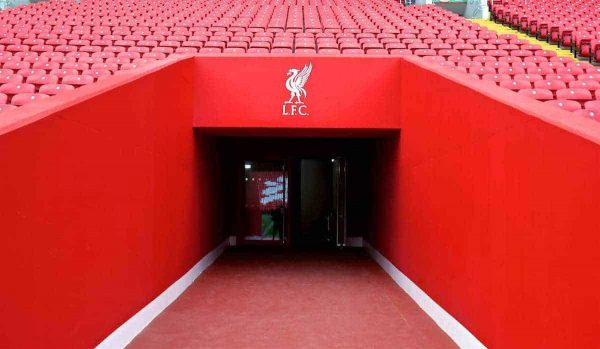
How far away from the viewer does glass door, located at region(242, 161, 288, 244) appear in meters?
10.2

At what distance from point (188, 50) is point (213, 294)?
4.11m

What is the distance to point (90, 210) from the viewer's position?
3244mm

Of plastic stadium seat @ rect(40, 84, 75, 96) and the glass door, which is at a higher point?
plastic stadium seat @ rect(40, 84, 75, 96)

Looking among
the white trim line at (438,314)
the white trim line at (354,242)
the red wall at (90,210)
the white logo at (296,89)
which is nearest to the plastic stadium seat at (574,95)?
the white trim line at (438,314)

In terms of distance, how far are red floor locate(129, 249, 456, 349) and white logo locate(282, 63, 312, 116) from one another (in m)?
2.17

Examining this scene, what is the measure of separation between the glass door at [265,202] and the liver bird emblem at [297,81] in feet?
13.8

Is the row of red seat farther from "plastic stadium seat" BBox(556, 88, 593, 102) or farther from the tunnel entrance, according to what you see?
the tunnel entrance

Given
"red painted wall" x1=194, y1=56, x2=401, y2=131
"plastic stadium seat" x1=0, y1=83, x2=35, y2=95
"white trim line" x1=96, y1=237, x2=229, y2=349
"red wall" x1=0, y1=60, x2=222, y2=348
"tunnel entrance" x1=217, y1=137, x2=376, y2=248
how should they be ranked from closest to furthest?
"red wall" x1=0, y1=60, x2=222, y2=348, "white trim line" x1=96, y1=237, x2=229, y2=349, "plastic stadium seat" x1=0, y1=83, x2=35, y2=95, "red painted wall" x1=194, y1=56, x2=401, y2=131, "tunnel entrance" x1=217, y1=137, x2=376, y2=248

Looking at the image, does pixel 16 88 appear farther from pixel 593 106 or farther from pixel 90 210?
pixel 593 106

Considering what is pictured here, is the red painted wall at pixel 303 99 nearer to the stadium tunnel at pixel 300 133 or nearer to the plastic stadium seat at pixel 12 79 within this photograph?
the stadium tunnel at pixel 300 133

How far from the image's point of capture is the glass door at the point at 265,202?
10.2 m

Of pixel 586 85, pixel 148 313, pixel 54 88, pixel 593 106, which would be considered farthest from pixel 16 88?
pixel 586 85

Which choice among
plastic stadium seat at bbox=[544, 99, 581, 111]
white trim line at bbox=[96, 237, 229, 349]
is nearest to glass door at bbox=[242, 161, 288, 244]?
white trim line at bbox=[96, 237, 229, 349]

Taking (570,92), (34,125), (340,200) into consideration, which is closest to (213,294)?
(34,125)
